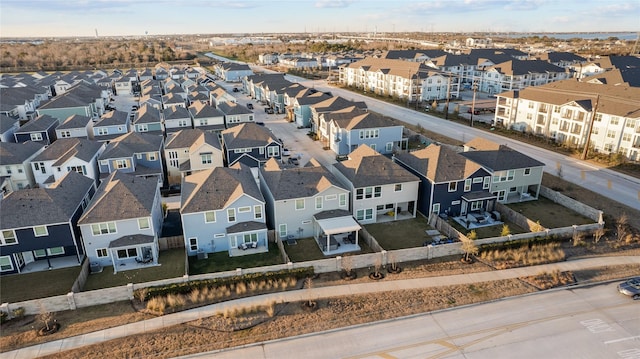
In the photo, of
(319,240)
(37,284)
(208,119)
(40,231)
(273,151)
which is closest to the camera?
(37,284)

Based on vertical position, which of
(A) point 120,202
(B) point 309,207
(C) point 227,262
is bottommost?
(C) point 227,262

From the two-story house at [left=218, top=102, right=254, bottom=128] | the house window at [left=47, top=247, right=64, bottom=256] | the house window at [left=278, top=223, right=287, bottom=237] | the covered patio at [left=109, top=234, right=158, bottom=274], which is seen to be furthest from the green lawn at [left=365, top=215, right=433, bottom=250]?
the two-story house at [left=218, top=102, right=254, bottom=128]

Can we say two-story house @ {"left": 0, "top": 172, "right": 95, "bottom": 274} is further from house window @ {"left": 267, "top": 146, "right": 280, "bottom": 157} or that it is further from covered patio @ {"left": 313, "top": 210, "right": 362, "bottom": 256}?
house window @ {"left": 267, "top": 146, "right": 280, "bottom": 157}

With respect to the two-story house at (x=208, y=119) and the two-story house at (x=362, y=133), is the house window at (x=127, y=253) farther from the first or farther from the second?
the two-story house at (x=208, y=119)

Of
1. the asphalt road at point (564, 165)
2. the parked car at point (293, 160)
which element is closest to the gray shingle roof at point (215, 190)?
the parked car at point (293, 160)

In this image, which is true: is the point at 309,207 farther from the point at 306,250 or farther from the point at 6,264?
the point at 6,264

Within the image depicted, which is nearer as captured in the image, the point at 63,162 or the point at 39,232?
the point at 39,232

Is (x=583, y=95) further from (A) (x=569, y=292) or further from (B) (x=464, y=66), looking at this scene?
(B) (x=464, y=66)

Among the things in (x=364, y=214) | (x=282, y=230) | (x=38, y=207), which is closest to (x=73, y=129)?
(x=38, y=207)
